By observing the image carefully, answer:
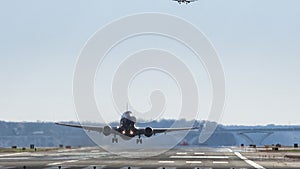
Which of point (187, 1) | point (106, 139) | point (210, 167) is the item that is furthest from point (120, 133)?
point (106, 139)

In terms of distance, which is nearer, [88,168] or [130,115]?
[88,168]

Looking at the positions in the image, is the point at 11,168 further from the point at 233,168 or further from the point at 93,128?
the point at 93,128

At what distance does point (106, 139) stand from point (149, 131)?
264ft

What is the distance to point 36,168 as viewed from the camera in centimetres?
4978

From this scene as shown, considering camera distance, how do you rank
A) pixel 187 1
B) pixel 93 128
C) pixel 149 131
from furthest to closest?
pixel 93 128
pixel 149 131
pixel 187 1

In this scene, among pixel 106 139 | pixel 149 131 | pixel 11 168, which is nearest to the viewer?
pixel 11 168

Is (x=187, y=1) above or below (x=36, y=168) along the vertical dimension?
above

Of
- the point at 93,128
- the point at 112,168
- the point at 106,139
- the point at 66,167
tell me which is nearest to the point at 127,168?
the point at 112,168

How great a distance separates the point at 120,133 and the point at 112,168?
133 feet

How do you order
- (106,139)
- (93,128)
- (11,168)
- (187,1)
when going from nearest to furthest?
1. (11,168)
2. (187,1)
3. (93,128)
4. (106,139)

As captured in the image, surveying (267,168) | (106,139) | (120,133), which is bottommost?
(267,168)

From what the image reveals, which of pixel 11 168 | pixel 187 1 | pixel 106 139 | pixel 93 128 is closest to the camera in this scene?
pixel 11 168

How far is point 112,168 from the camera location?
166ft

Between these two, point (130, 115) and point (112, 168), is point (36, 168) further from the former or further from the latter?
point (130, 115)
